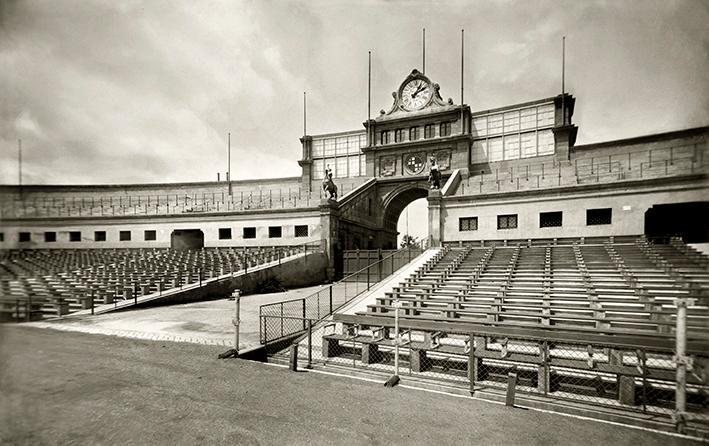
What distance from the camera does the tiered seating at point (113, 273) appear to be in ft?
42.9

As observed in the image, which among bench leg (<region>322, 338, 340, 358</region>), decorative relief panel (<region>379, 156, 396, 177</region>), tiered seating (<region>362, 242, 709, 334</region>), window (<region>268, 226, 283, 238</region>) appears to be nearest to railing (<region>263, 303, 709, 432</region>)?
bench leg (<region>322, 338, 340, 358</region>)

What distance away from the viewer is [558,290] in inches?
443

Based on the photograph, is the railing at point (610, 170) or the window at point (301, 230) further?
the window at point (301, 230)

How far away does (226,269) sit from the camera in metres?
19.7

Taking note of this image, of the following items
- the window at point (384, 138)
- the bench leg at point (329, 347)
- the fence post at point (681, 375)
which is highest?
the window at point (384, 138)

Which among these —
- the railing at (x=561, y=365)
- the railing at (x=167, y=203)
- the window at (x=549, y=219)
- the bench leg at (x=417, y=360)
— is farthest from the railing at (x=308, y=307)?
the railing at (x=167, y=203)

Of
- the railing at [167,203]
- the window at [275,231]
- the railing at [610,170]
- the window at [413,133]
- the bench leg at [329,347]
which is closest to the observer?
the bench leg at [329,347]

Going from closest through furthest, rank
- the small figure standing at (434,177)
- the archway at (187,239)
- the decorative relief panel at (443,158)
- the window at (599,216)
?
the window at (599,216), the small figure standing at (434,177), the archway at (187,239), the decorative relief panel at (443,158)

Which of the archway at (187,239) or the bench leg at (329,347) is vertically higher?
the archway at (187,239)

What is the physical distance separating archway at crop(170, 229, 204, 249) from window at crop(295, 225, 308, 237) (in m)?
9.66

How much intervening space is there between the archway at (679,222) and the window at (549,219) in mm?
4165

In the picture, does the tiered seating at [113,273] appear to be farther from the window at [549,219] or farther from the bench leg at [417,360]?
→ the window at [549,219]

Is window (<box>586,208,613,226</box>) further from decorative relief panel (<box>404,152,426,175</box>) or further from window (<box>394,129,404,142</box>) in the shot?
window (<box>394,129,404,142</box>)

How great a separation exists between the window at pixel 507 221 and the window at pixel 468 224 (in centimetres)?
146
